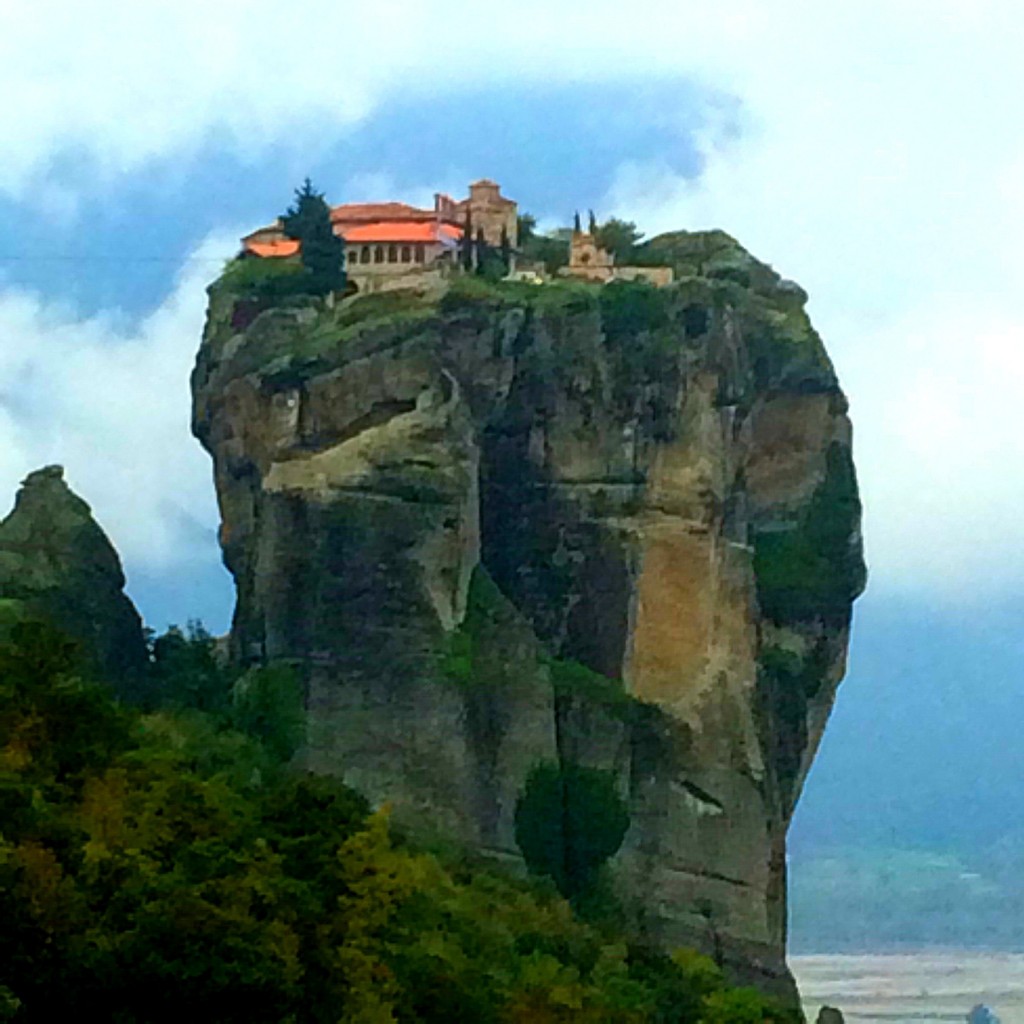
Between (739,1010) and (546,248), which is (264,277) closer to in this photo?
(546,248)

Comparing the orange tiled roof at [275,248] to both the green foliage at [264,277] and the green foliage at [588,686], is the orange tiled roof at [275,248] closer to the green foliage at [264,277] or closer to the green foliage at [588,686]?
the green foliage at [264,277]

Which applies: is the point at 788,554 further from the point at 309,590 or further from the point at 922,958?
the point at 922,958

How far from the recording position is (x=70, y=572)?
49.5 meters

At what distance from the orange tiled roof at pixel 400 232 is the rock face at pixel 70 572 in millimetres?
6637

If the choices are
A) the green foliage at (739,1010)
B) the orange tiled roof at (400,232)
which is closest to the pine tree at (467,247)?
the orange tiled roof at (400,232)

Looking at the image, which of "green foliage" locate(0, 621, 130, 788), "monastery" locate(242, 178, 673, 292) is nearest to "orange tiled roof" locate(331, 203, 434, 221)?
"monastery" locate(242, 178, 673, 292)

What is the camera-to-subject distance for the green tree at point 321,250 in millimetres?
51344

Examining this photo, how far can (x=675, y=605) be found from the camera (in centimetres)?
5062

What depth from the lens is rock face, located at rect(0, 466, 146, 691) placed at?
160 feet

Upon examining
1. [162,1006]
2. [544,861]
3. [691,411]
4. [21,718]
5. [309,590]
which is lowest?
[162,1006]

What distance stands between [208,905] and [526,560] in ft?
91.6

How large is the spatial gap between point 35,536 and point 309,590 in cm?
522

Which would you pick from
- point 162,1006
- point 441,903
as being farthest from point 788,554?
point 162,1006

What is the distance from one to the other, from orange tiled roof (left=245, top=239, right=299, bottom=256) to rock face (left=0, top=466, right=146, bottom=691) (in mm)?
5677
